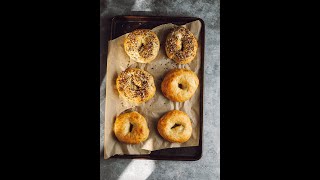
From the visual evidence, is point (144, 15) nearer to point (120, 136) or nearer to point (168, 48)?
point (168, 48)

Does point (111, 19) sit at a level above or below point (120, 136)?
above

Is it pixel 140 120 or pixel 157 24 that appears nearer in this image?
pixel 140 120

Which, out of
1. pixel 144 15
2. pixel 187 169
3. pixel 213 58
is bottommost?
pixel 187 169

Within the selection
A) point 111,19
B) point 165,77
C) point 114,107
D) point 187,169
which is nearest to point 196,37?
point 165,77

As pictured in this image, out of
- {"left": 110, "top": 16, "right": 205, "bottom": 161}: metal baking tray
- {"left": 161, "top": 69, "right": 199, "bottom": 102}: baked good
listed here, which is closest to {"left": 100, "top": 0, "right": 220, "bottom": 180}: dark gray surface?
{"left": 110, "top": 16, "right": 205, "bottom": 161}: metal baking tray

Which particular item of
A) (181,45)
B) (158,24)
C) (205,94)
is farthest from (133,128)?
(158,24)

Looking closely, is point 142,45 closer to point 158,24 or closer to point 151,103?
point 158,24

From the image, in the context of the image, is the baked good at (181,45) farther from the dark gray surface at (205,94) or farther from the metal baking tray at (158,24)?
the dark gray surface at (205,94)
